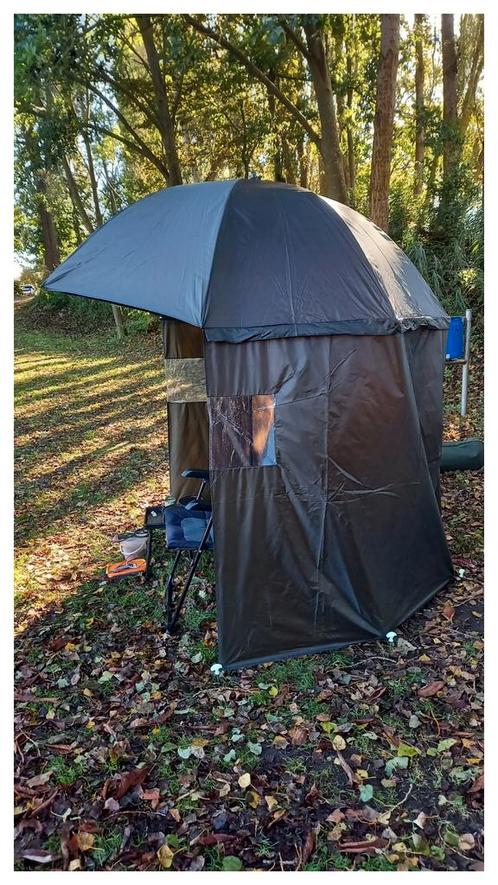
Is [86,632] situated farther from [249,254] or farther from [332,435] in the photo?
[249,254]

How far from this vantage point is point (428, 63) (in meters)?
15.5

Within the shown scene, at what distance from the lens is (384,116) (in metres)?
7.43

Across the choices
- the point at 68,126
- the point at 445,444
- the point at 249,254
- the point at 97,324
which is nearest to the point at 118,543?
the point at 249,254

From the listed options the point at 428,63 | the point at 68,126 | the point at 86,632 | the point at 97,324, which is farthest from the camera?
the point at 97,324

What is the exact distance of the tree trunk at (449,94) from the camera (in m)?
10.3

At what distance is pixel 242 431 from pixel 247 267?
1.00 metres

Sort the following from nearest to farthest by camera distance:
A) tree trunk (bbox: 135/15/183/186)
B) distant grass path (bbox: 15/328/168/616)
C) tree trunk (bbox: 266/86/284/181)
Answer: distant grass path (bbox: 15/328/168/616)
tree trunk (bbox: 135/15/183/186)
tree trunk (bbox: 266/86/284/181)

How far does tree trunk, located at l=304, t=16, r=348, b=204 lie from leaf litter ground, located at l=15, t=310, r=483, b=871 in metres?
6.34

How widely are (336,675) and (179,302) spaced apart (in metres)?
2.51

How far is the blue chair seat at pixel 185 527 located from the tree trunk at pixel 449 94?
374 inches

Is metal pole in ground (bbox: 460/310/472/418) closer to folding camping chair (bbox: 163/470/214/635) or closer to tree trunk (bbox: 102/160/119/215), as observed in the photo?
folding camping chair (bbox: 163/470/214/635)

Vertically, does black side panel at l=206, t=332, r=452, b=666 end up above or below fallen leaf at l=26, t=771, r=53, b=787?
above

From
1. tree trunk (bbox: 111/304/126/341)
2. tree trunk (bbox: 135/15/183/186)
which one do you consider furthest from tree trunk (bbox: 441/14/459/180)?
tree trunk (bbox: 111/304/126/341)

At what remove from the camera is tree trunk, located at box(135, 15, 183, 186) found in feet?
33.3
